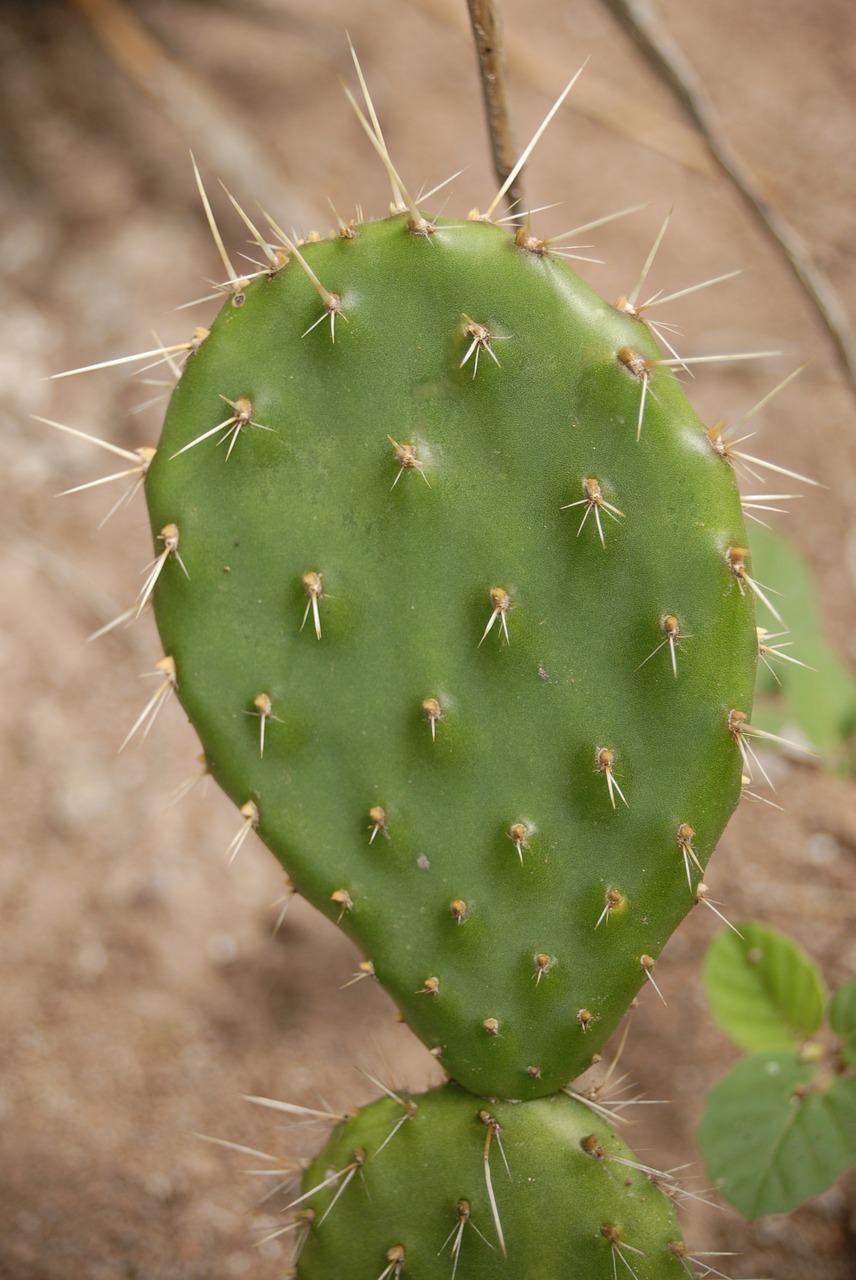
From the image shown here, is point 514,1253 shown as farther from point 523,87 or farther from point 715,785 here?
point 523,87

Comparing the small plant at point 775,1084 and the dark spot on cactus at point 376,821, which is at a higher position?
the dark spot on cactus at point 376,821

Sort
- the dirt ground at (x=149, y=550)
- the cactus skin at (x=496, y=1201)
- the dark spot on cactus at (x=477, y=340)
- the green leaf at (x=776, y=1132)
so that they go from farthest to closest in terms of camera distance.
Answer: the dirt ground at (x=149, y=550) → the green leaf at (x=776, y=1132) → the cactus skin at (x=496, y=1201) → the dark spot on cactus at (x=477, y=340)

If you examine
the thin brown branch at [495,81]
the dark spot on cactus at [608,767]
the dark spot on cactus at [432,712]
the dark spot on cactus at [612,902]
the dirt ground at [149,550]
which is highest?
the thin brown branch at [495,81]

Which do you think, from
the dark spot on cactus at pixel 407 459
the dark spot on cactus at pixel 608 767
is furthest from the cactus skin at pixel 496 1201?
the dark spot on cactus at pixel 407 459

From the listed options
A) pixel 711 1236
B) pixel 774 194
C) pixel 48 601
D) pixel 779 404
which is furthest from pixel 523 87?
pixel 711 1236

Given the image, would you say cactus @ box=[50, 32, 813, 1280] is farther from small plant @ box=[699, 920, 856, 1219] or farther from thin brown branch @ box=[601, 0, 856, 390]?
thin brown branch @ box=[601, 0, 856, 390]

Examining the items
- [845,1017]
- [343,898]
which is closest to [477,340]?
[343,898]

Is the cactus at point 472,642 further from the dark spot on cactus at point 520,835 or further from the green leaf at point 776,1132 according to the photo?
the green leaf at point 776,1132

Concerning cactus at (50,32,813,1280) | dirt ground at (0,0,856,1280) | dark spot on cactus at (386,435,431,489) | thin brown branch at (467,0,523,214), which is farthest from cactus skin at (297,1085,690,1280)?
thin brown branch at (467,0,523,214)
